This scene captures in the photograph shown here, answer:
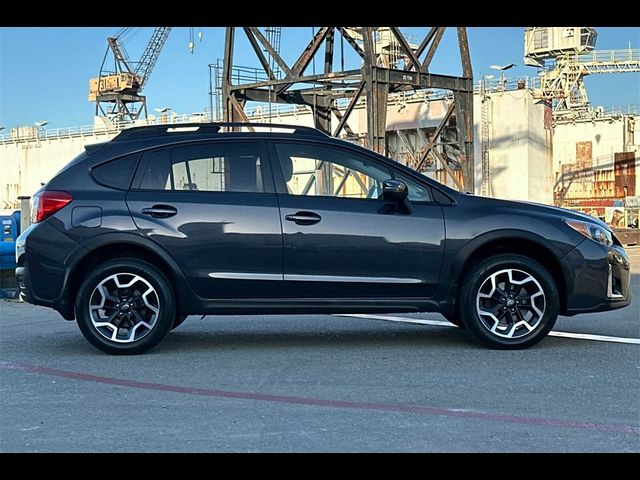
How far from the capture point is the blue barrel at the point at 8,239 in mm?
11641

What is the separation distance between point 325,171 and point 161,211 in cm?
137

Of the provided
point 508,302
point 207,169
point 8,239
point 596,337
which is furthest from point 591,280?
point 8,239

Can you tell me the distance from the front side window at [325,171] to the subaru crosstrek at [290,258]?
35 millimetres

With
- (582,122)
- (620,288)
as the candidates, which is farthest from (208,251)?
(582,122)

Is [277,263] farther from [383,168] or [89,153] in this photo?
[89,153]

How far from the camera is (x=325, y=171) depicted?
6633 millimetres

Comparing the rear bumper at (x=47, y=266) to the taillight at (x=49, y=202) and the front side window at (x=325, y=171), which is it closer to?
the taillight at (x=49, y=202)

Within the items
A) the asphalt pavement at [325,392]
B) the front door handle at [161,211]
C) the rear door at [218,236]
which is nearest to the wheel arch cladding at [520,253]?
the asphalt pavement at [325,392]

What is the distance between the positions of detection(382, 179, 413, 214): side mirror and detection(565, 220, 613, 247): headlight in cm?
134

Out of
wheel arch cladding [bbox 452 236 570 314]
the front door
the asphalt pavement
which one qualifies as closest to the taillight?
the asphalt pavement

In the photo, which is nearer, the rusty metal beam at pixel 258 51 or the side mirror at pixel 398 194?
the side mirror at pixel 398 194

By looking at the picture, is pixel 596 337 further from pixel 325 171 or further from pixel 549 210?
pixel 325 171

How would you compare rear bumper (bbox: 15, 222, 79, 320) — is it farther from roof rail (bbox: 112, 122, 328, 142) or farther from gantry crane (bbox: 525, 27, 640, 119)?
Result: gantry crane (bbox: 525, 27, 640, 119)
